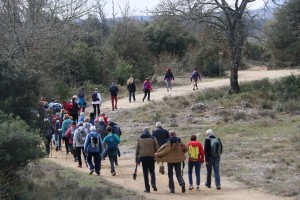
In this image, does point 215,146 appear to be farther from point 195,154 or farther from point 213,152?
point 195,154

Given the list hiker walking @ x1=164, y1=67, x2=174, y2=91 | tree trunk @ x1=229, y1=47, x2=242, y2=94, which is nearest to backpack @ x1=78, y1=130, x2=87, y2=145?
tree trunk @ x1=229, y1=47, x2=242, y2=94

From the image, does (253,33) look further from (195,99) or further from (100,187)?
(100,187)

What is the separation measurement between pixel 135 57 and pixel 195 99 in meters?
16.9

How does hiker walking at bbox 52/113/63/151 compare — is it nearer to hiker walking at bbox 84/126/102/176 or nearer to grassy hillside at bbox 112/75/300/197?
grassy hillside at bbox 112/75/300/197

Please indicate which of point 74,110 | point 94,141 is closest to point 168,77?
point 74,110

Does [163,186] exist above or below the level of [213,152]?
below

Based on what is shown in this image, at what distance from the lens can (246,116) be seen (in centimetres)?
2762

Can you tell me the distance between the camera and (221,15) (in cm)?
3353

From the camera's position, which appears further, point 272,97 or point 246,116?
point 272,97

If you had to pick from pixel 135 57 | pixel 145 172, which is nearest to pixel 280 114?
pixel 145 172

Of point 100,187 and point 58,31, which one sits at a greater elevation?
point 58,31

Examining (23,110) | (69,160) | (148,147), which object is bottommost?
(69,160)

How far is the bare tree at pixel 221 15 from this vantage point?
31.8m

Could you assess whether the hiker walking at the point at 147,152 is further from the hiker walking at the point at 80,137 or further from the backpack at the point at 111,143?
the hiker walking at the point at 80,137
